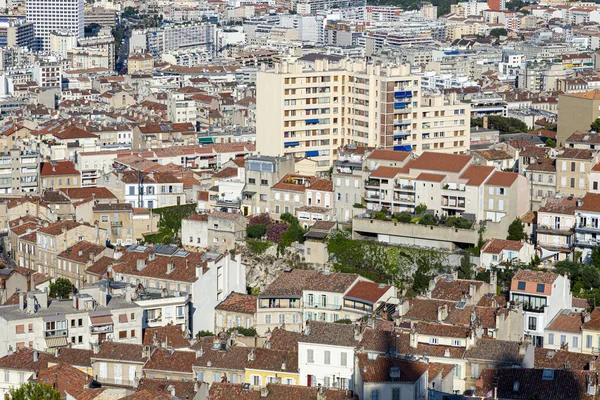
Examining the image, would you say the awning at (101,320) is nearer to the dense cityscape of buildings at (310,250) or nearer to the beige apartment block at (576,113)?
the dense cityscape of buildings at (310,250)

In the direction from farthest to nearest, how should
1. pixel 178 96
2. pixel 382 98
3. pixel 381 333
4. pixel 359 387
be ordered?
pixel 178 96
pixel 382 98
pixel 381 333
pixel 359 387

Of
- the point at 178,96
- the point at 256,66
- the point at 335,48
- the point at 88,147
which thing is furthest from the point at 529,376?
the point at 335,48

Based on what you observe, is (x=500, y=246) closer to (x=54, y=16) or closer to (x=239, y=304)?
(x=239, y=304)

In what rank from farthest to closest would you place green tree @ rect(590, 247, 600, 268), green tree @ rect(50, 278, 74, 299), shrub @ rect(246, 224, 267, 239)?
shrub @ rect(246, 224, 267, 239) < green tree @ rect(50, 278, 74, 299) < green tree @ rect(590, 247, 600, 268)

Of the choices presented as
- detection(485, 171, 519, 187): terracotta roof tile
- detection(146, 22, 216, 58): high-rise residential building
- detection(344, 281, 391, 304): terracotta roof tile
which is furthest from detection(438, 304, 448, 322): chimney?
detection(146, 22, 216, 58): high-rise residential building

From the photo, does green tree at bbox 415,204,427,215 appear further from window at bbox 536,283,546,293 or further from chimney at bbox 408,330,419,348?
chimney at bbox 408,330,419,348

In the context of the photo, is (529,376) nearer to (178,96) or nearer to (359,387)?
(359,387)

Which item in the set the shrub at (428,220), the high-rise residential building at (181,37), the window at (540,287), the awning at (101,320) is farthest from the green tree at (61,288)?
the high-rise residential building at (181,37)

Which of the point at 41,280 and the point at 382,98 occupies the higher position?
the point at 382,98
